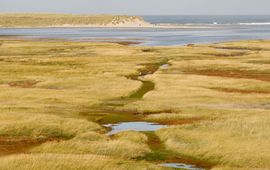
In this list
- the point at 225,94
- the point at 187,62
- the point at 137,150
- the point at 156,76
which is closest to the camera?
the point at 137,150

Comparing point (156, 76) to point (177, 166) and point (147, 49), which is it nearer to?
point (177, 166)

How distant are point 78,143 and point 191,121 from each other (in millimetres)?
11785

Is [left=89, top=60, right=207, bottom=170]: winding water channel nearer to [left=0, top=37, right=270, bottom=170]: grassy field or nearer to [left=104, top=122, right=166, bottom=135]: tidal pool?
[left=104, top=122, right=166, bottom=135]: tidal pool

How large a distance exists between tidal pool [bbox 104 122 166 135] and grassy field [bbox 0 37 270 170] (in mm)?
871

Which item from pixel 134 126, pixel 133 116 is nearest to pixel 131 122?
pixel 134 126

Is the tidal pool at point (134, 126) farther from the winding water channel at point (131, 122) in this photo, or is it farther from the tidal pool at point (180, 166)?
the tidal pool at point (180, 166)

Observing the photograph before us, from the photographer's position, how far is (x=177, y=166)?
89.4ft

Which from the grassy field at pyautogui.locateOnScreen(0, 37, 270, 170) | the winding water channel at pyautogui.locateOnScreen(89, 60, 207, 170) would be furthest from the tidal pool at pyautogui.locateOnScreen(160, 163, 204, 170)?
the grassy field at pyautogui.locateOnScreen(0, 37, 270, 170)

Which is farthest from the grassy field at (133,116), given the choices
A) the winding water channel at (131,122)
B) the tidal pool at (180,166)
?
the tidal pool at (180,166)

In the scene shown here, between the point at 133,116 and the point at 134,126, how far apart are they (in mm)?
4306

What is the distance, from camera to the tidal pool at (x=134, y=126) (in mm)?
36531

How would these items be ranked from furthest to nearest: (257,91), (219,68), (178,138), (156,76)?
(219,68) → (156,76) → (257,91) → (178,138)

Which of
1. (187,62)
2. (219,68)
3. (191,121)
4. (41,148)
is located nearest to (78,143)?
(41,148)

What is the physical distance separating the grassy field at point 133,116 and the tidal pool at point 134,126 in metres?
0.87
